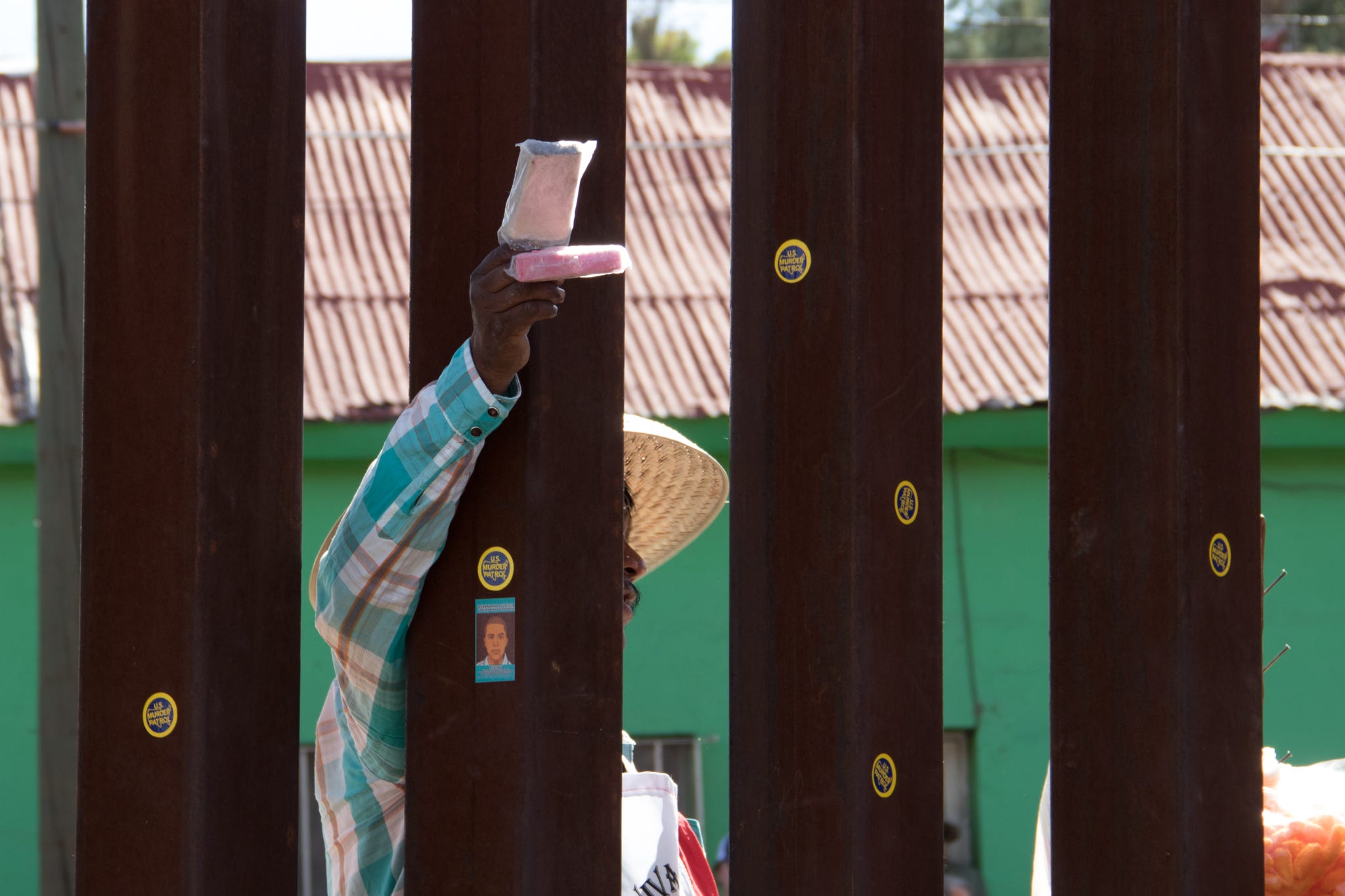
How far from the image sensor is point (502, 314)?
1.25m

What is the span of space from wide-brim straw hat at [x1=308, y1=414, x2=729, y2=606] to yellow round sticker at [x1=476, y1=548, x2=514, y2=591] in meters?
0.81

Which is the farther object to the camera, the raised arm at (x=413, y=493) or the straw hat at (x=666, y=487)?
the straw hat at (x=666, y=487)

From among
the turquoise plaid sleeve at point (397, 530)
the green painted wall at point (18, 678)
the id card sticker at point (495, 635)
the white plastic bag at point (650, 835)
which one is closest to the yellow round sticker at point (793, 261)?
the turquoise plaid sleeve at point (397, 530)

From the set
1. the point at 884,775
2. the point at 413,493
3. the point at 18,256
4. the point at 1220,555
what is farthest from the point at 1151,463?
the point at 18,256

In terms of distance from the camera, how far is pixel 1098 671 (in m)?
1.43

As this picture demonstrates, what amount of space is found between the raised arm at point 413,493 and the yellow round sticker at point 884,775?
438 mm

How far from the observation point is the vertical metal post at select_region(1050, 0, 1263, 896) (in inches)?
56.3

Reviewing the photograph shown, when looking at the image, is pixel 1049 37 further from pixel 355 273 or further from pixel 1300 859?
pixel 355 273

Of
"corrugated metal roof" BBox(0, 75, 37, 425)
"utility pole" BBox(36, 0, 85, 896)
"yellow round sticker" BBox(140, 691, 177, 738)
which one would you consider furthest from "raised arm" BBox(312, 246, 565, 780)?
"corrugated metal roof" BBox(0, 75, 37, 425)

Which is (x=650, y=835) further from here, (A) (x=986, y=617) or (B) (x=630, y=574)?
(A) (x=986, y=617)

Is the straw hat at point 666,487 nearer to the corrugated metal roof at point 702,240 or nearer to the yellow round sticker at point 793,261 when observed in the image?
the yellow round sticker at point 793,261

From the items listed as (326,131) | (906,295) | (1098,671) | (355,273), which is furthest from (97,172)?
(326,131)

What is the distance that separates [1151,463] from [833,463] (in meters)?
0.31

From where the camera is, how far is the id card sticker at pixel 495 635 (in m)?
1.34
